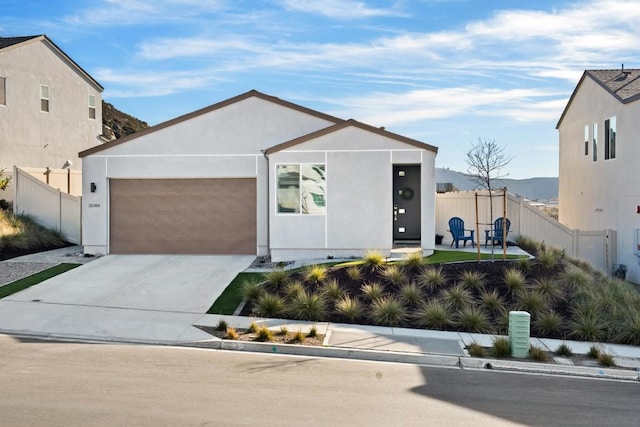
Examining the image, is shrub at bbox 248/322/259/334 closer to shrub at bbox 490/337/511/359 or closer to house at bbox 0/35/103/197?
shrub at bbox 490/337/511/359

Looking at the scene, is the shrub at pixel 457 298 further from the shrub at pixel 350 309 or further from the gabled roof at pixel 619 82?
the gabled roof at pixel 619 82

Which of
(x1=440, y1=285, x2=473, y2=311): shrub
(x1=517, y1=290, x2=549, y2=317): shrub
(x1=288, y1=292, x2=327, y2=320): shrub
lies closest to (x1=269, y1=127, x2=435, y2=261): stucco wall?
(x1=440, y1=285, x2=473, y2=311): shrub

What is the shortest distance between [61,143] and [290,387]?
2581 cm

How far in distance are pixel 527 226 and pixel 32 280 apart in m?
15.3

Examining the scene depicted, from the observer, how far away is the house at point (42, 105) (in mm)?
27516

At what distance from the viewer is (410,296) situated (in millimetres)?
14367

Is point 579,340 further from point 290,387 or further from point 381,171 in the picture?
point 381,171

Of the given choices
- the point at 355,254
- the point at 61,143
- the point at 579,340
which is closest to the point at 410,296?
the point at 579,340

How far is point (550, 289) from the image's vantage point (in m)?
14.7

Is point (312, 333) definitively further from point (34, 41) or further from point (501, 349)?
point (34, 41)

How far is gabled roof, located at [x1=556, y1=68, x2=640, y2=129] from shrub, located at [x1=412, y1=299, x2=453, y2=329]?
1199 centimetres

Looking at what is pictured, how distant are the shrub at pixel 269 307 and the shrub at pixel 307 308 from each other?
0.22m

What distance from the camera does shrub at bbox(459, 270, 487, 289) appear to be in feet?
49.0

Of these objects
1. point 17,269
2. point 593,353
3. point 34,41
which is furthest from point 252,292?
point 34,41
